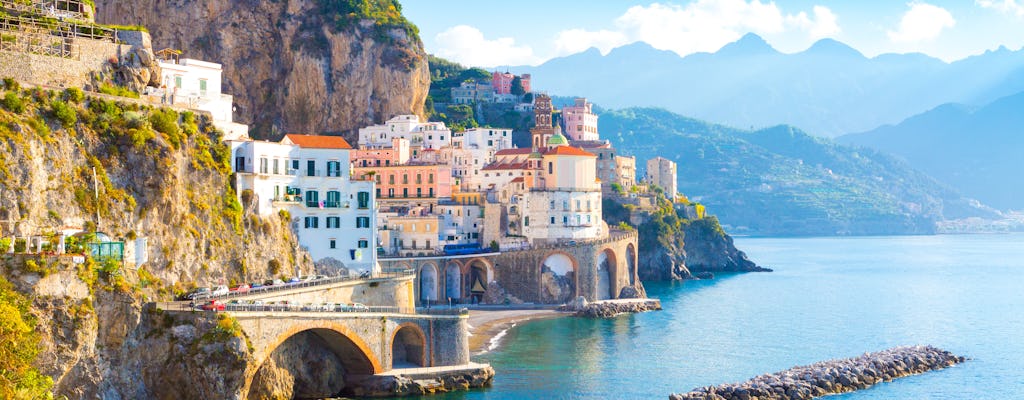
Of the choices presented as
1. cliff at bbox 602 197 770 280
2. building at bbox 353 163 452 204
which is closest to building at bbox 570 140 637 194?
cliff at bbox 602 197 770 280

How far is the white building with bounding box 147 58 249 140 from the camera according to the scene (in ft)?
255

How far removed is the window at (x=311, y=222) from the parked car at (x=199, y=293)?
47.1 feet

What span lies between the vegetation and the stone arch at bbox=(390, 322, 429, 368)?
23.1 m

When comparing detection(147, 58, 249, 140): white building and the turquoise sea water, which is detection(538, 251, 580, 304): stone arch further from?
detection(147, 58, 249, 140): white building

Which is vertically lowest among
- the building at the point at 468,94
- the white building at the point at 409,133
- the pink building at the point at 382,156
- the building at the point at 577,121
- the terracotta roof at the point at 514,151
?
the pink building at the point at 382,156

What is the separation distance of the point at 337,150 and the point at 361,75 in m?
71.2

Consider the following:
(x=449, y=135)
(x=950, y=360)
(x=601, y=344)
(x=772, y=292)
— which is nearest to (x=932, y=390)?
(x=950, y=360)

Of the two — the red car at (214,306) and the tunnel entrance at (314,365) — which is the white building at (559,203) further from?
the red car at (214,306)

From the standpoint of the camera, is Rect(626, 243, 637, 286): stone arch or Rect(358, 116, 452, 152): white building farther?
Rect(358, 116, 452, 152): white building

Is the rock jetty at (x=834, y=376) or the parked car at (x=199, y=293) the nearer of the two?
the parked car at (x=199, y=293)

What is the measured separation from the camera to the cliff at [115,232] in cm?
5416

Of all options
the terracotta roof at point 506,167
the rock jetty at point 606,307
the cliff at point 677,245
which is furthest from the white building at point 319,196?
the cliff at point 677,245

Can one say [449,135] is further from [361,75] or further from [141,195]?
[141,195]

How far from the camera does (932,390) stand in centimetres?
7744
